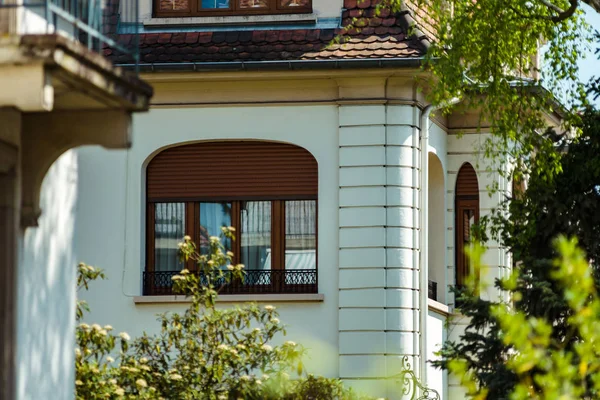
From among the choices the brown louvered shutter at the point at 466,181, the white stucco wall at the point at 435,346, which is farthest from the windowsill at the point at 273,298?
the brown louvered shutter at the point at 466,181

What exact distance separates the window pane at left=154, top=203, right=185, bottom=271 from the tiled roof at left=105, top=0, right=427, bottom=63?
209 centimetres

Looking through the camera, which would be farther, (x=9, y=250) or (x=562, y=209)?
(x=562, y=209)

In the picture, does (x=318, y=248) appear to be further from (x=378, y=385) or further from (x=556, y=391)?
(x=556, y=391)

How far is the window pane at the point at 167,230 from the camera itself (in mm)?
21922

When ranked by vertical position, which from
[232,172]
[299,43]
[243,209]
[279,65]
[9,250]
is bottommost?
[9,250]

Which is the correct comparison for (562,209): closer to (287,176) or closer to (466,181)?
(287,176)

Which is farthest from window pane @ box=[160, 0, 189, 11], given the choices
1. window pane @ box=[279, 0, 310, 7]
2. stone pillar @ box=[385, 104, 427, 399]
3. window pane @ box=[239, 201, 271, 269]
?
stone pillar @ box=[385, 104, 427, 399]

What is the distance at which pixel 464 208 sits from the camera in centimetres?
2486

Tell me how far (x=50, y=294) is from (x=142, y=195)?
37.4 feet

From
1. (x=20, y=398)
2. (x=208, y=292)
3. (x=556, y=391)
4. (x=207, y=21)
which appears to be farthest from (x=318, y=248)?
(x=556, y=391)

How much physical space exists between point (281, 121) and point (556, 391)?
15.5 meters

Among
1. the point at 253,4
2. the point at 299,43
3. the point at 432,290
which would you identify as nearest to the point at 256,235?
the point at 299,43

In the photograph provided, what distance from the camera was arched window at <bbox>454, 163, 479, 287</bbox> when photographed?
2477 centimetres

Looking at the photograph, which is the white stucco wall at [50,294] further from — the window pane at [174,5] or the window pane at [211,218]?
the window pane at [174,5]
